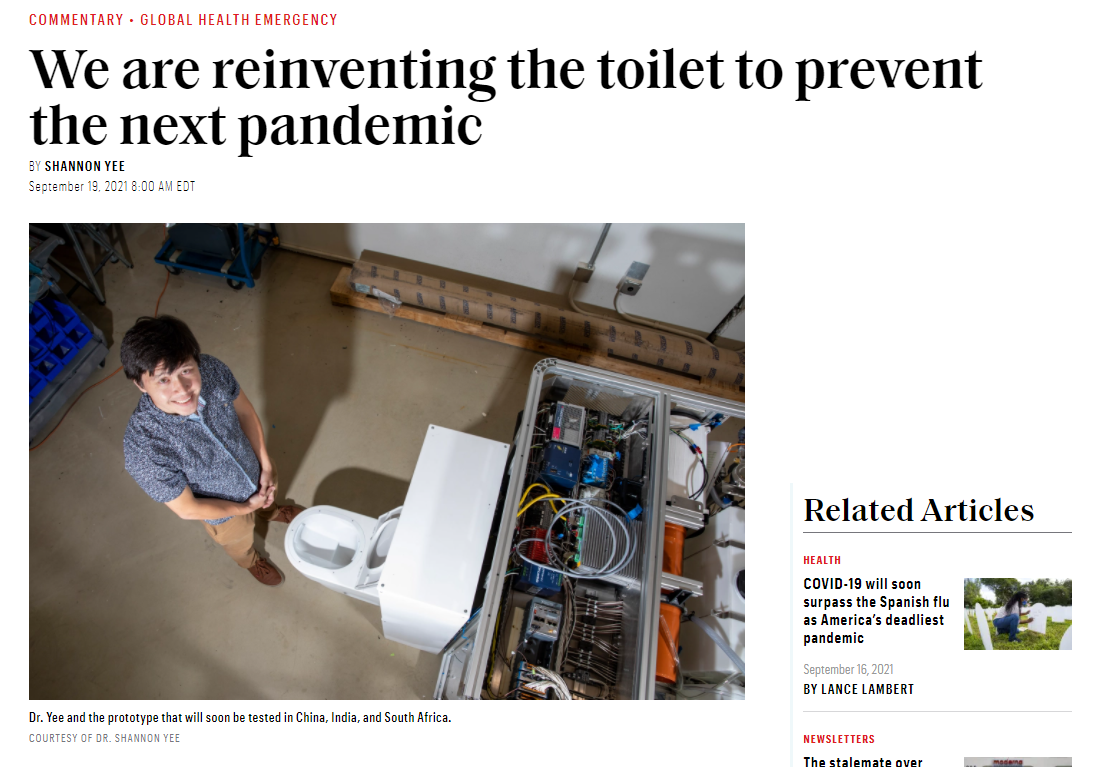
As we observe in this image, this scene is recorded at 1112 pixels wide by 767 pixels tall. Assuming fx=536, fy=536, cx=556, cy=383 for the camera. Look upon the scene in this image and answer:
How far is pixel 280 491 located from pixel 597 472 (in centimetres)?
196

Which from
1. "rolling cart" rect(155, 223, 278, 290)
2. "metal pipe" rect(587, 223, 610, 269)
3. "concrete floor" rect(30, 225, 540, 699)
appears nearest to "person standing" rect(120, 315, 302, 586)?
"concrete floor" rect(30, 225, 540, 699)

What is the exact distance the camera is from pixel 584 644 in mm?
2059

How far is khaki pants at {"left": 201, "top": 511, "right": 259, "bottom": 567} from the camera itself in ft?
7.90

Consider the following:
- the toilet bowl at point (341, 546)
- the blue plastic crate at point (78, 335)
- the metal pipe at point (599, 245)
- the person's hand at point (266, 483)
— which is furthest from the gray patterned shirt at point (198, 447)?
the metal pipe at point (599, 245)

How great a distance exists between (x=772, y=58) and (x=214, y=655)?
3.46m

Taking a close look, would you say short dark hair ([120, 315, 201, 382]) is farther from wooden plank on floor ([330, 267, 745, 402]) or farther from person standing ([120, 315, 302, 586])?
wooden plank on floor ([330, 267, 745, 402])

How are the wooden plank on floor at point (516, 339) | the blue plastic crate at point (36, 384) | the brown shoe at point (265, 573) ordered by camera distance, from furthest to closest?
the wooden plank on floor at point (516, 339) < the blue plastic crate at point (36, 384) < the brown shoe at point (265, 573)

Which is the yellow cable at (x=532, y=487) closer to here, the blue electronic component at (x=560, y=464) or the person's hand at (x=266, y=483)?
the blue electronic component at (x=560, y=464)

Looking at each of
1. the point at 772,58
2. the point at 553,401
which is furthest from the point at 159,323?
the point at 772,58

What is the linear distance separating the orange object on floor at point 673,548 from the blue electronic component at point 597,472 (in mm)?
316

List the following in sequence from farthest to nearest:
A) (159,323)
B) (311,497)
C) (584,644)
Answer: (311,497)
(584,644)
(159,323)

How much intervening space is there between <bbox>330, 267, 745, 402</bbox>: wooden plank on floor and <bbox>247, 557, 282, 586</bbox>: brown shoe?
1760mm

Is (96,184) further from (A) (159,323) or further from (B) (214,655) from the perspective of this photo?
(B) (214,655)

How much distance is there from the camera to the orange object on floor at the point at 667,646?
1.96m
